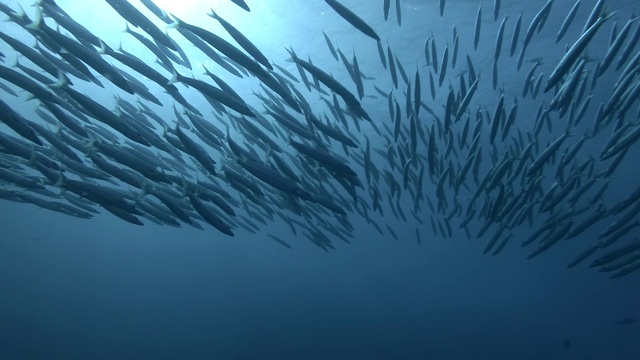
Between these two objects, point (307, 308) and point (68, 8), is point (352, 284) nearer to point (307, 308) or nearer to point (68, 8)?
point (307, 308)

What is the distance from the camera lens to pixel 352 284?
65.2 meters

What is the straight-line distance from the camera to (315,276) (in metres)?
72.2

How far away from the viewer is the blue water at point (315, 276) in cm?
1325

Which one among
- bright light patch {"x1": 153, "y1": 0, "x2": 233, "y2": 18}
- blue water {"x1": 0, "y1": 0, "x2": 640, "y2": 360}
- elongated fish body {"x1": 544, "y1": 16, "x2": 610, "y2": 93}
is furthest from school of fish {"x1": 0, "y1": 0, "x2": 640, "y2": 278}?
bright light patch {"x1": 153, "y1": 0, "x2": 233, "y2": 18}

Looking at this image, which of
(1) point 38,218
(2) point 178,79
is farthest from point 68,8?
(1) point 38,218

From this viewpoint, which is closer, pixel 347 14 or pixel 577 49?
pixel 577 49

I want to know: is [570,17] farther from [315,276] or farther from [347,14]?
[315,276]

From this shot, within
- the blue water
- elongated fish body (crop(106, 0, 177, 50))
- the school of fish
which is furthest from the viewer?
the blue water

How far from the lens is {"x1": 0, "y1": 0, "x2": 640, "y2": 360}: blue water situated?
13250 mm

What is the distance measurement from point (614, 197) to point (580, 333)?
4496 centimetres

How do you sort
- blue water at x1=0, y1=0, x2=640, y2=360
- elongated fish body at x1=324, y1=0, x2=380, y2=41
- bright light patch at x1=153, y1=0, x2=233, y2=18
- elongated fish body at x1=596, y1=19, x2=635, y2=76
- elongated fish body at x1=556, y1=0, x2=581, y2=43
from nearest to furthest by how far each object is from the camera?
elongated fish body at x1=324, y1=0, x2=380, y2=41
elongated fish body at x1=596, y1=19, x2=635, y2=76
elongated fish body at x1=556, y1=0, x2=581, y2=43
bright light patch at x1=153, y1=0, x2=233, y2=18
blue water at x1=0, y1=0, x2=640, y2=360

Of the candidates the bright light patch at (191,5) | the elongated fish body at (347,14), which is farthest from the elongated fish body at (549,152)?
the bright light patch at (191,5)

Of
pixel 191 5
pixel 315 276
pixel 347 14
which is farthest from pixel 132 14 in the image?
pixel 315 276

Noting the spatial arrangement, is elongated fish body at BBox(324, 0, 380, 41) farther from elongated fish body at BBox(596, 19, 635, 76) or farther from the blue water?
the blue water
